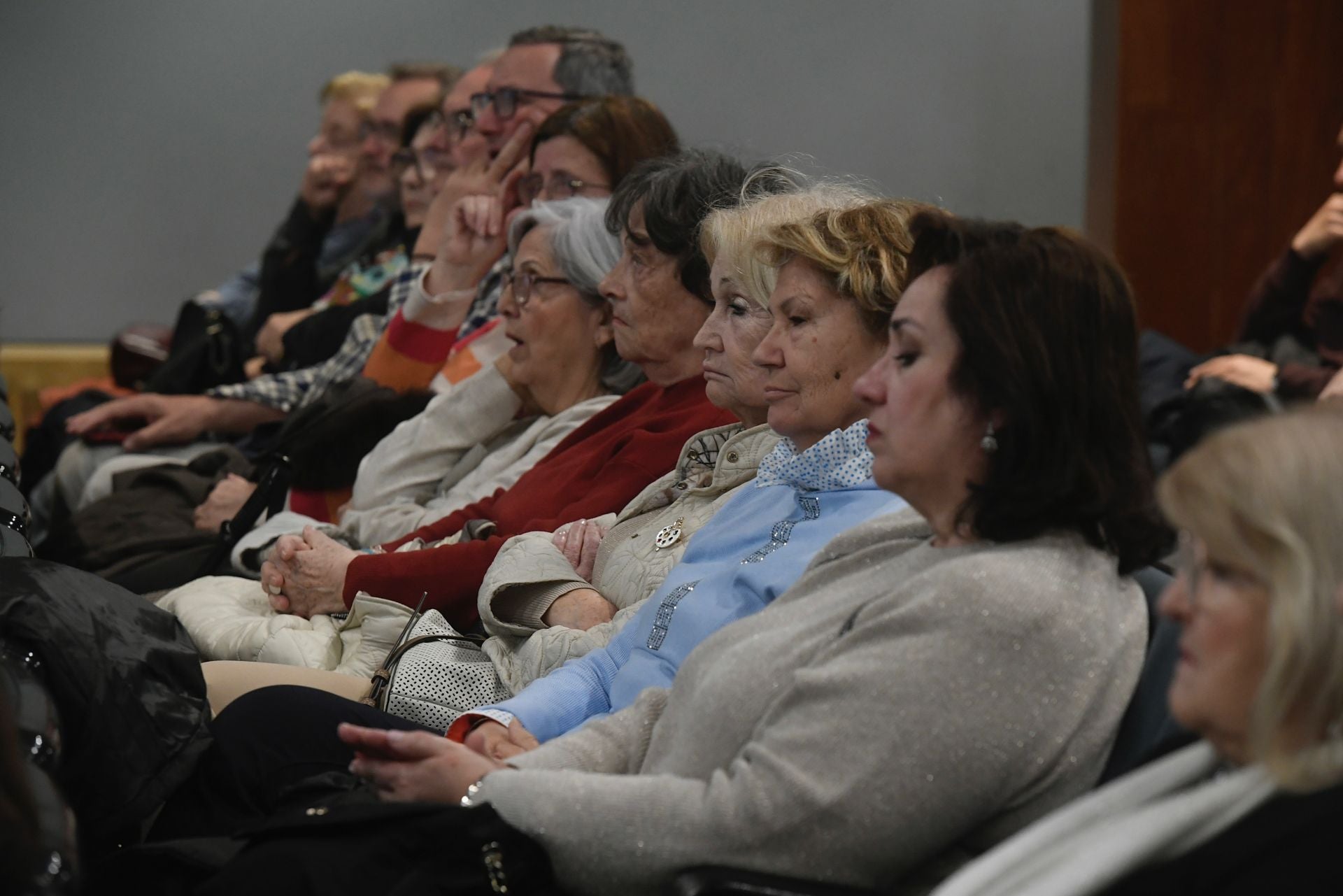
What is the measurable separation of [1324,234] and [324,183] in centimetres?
347

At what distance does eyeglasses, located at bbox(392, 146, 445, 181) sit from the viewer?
509 cm

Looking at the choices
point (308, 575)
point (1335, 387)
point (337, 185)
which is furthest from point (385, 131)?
point (1335, 387)

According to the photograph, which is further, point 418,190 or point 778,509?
point 418,190

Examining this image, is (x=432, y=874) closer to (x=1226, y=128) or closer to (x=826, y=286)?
(x=826, y=286)

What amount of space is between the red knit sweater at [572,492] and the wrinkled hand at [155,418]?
1.85m

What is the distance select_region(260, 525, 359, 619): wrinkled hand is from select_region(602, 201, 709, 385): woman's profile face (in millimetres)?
637

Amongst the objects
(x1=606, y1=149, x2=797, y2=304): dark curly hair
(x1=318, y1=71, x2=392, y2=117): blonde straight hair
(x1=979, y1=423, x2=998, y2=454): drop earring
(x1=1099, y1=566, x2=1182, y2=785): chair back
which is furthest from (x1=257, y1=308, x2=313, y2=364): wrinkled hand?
(x1=1099, y1=566, x2=1182, y2=785): chair back

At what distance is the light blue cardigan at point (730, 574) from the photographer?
1995mm

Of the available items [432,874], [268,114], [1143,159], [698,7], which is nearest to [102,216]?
[268,114]

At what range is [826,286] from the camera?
6.98 feet

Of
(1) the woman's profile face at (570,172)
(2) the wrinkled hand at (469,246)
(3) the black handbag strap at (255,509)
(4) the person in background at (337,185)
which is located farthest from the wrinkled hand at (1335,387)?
(4) the person in background at (337,185)

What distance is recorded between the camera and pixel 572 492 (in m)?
2.79

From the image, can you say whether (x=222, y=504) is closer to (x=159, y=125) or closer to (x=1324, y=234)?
(x=1324, y=234)

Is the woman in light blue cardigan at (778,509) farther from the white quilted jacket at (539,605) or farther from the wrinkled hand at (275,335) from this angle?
the wrinkled hand at (275,335)
